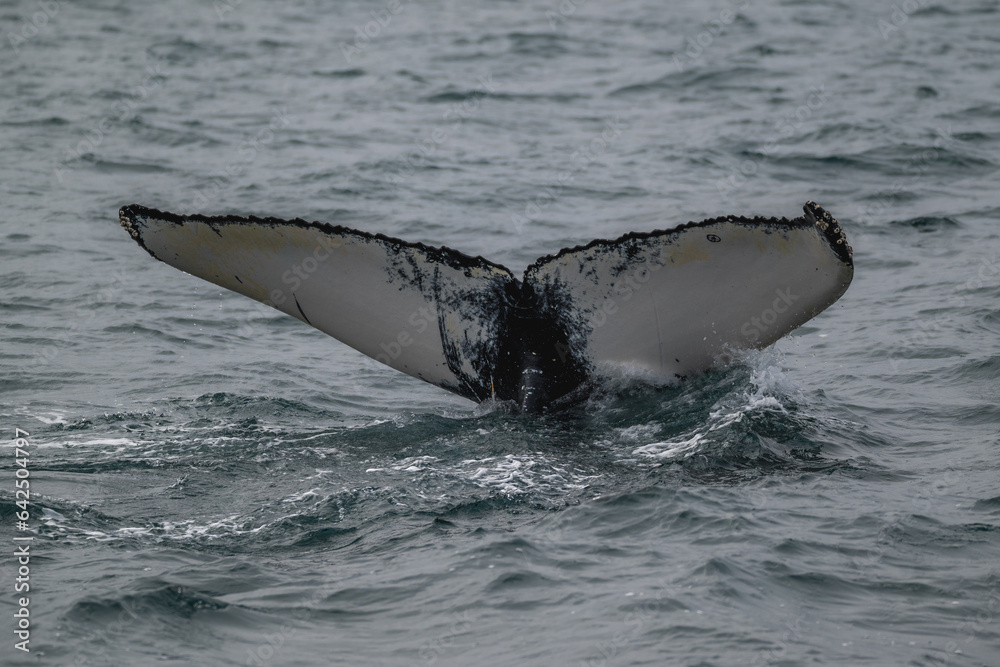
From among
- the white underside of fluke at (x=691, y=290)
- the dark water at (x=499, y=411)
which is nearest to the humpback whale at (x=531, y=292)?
the white underside of fluke at (x=691, y=290)

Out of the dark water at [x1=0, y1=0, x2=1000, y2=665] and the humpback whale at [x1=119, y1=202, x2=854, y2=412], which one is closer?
the dark water at [x1=0, y1=0, x2=1000, y2=665]

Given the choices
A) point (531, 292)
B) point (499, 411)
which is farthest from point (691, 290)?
point (499, 411)

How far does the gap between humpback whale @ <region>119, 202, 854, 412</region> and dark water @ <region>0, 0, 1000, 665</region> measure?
0.27m

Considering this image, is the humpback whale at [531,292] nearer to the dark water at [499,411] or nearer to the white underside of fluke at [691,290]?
the white underside of fluke at [691,290]

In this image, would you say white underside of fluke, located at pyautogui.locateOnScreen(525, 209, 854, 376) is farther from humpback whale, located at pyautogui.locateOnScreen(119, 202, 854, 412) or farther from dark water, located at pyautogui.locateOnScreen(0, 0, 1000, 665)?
dark water, located at pyautogui.locateOnScreen(0, 0, 1000, 665)

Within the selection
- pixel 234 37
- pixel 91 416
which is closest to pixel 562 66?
pixel 234 37

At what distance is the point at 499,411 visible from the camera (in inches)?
250

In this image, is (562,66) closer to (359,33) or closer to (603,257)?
(359,33)

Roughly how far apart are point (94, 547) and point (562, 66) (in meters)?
14.4

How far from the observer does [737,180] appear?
41.4ft

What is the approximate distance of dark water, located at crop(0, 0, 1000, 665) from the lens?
179 inches

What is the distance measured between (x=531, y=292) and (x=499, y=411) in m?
0.74

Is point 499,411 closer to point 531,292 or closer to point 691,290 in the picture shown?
point 531,292

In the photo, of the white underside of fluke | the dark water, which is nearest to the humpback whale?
the white underside of fluke
